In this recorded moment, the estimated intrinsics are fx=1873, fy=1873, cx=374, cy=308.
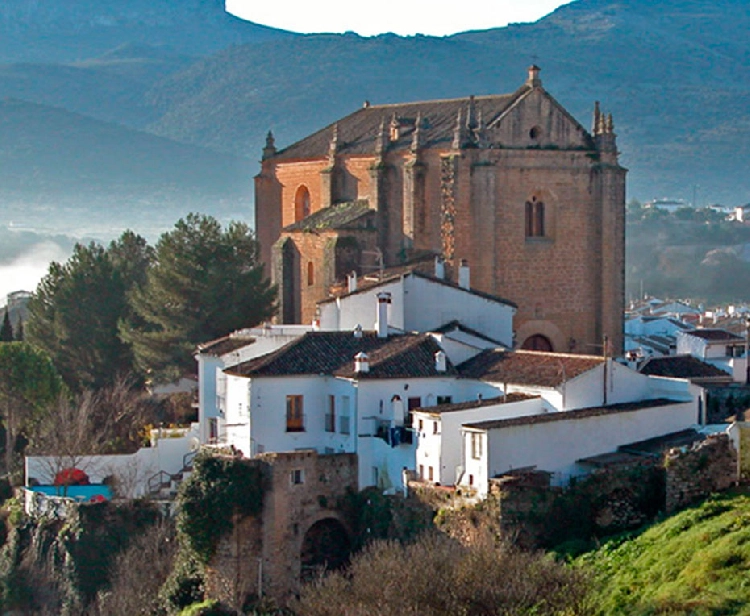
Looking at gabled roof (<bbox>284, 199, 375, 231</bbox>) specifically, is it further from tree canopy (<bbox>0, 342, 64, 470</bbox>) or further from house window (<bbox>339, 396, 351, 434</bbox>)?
house window (<bbox>339, 396, 351, 434</bbox>)

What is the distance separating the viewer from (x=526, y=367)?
37875 mm

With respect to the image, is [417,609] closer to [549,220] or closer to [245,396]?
[245,396]

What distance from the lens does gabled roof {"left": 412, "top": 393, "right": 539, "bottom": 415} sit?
35.1 m

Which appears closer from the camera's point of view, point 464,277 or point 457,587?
point 457,587

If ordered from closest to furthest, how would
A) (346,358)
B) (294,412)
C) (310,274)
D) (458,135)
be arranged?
1. (294,412)
2. (346,358)
3. (458,135)
4. (310,274)

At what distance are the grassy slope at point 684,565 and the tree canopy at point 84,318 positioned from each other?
26.1 meters

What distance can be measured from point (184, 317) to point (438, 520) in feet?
61.0

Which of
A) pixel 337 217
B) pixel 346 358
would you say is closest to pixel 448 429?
pixel 346 358

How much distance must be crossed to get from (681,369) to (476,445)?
1037cm

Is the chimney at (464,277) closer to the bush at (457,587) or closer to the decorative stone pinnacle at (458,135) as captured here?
the decorative stone pinnacle at (458,135)

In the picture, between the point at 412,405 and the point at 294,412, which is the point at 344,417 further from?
the point at 412,405

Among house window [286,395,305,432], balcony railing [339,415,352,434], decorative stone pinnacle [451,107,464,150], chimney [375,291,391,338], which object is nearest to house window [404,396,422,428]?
balcony railing [339,415,352,434]

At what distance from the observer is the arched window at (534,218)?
5028 cm

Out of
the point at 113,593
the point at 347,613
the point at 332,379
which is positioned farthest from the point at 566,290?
the point at 347,613
